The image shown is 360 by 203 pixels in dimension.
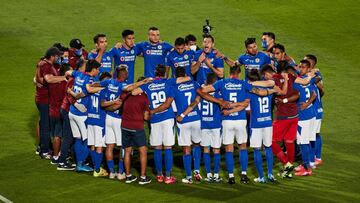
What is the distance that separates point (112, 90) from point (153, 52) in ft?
12.9

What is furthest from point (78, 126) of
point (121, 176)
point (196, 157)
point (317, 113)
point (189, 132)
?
point (317, 113)

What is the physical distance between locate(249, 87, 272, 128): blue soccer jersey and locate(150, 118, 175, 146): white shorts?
1671mm

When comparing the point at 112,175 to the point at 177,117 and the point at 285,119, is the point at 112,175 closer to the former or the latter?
the point at 177,117

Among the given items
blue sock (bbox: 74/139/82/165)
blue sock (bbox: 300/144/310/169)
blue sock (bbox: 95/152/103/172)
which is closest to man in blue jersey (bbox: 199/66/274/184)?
blue sock (bbox: 300/144/310/169)

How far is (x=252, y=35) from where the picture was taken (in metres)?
33.0

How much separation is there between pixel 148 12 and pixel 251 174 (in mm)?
15310

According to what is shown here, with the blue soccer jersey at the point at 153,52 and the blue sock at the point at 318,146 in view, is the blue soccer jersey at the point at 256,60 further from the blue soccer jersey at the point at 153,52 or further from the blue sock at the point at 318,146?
the blue sock at the point at 318,146

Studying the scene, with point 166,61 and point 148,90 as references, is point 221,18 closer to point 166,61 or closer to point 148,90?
point 166,61

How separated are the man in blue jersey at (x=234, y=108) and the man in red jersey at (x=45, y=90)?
4.06m

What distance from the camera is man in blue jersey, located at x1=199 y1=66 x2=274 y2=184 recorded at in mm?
19812

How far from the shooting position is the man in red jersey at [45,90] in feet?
72.6

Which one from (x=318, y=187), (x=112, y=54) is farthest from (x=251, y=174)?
(x=112, y=54)

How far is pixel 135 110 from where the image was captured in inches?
784

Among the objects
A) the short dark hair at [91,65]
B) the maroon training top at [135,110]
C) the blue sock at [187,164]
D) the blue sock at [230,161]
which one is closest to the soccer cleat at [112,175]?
the maroon training top at [135,110]
